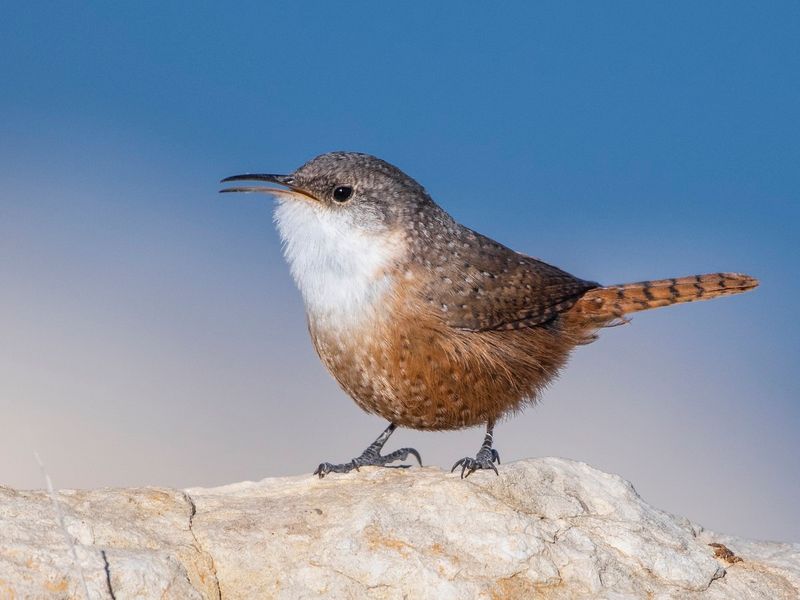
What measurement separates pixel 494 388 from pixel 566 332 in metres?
1.08

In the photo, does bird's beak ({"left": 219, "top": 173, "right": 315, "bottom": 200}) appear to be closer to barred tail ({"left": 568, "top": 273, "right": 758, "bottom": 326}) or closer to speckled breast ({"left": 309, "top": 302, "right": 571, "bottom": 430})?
speckled breast ({"left": 309, "top": 302, "right": 571, "bottom": 430})

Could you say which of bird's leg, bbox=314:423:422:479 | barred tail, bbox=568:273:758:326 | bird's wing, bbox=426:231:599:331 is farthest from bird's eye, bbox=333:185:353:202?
barred tail, bbox=568:273:758:326

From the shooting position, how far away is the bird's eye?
21.8ft

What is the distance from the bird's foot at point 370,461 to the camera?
661cm

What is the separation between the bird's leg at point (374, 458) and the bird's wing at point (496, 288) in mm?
1153

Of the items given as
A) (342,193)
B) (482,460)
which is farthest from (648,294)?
(342,193)

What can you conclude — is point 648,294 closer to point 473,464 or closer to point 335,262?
point 473,464

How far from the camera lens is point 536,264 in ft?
24.9

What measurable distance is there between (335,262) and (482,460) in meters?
1.60

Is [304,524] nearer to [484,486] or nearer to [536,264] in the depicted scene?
[484,486]

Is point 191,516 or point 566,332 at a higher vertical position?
point 566,332

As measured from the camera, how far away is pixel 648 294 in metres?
7.67

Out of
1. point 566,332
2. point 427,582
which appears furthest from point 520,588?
point 566,332

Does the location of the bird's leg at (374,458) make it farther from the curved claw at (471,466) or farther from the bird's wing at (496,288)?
the bird's wing at (496,288)
